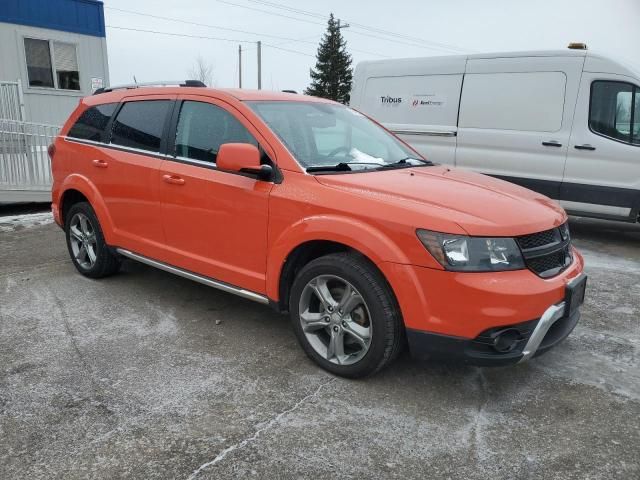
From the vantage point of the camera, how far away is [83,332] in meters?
3.76

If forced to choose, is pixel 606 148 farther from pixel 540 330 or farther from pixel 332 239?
pixel 332 239

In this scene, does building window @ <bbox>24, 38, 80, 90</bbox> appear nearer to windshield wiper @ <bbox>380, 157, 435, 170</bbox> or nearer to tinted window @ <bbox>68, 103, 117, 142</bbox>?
tinted window @ <bbox>68, 103, 117, 142</bbox>

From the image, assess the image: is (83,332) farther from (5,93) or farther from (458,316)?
(5,93)

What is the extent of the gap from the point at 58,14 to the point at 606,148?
1181cm

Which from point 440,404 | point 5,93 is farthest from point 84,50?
point 440,404

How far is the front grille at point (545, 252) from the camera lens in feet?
9.16

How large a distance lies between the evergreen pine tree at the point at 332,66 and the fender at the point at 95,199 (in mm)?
41062

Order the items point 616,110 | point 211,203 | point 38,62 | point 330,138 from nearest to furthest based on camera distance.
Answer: point 211,203 → point 330,138 → point 616,110 → point 38,62

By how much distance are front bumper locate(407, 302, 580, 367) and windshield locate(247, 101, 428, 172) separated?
4.08ft

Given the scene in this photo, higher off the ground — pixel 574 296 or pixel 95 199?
pixel 95 199

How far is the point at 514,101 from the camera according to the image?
22.6 ft

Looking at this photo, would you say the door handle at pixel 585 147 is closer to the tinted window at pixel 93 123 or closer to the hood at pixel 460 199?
the hood at pixel 460 199

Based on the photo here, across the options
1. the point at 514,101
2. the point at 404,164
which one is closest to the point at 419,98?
the point at 514,101

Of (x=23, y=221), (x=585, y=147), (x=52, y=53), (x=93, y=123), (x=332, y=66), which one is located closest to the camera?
(x=93, y=123)
